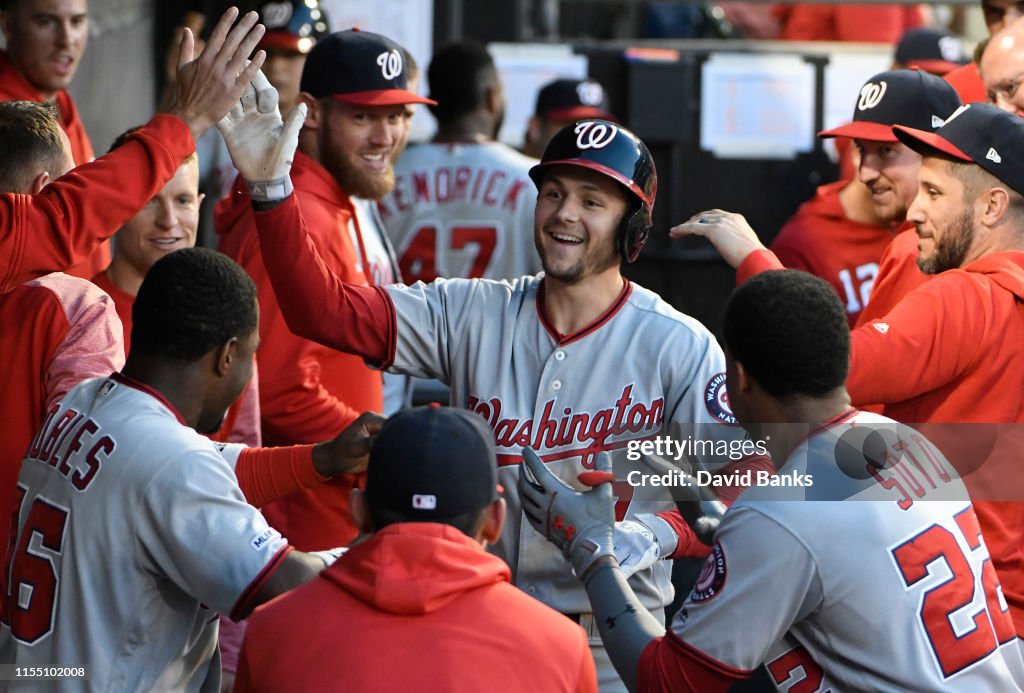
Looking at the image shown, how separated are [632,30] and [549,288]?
729 centimetres

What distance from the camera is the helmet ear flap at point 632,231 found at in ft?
12.0

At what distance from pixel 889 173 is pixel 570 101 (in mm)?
2617

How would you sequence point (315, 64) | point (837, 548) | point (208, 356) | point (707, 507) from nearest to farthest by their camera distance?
point (837, 548), point (208, 356), point (707, 507), point (315, 64)

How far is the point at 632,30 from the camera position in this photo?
10578 millimetres

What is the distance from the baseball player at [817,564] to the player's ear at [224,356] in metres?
0.85

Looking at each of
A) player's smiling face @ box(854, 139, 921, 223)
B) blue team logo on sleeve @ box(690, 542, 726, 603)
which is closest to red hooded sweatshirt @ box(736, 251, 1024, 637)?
blue team logo on sleeve @ box(690, 542, 726, 603)

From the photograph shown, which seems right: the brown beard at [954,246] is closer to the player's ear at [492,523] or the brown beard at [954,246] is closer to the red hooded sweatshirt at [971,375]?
the red hooded sweatshirt at [971,375]

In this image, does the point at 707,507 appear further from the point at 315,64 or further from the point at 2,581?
the point at 315,64

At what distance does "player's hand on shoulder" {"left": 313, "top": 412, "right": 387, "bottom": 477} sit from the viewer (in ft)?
11.0

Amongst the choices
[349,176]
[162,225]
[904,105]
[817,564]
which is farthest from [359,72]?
[817,564]

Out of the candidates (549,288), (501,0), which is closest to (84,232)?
(549,288)

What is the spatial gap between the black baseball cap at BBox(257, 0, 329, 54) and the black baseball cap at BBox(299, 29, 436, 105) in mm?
1105

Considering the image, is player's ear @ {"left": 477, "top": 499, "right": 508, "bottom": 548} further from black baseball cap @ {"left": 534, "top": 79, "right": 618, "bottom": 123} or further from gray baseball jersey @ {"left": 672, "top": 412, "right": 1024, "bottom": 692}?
black baseball cap @ {"left": 534, "top": 79, "right": 618, "bottom": 123}

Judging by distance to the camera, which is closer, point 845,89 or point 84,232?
point 84,232
